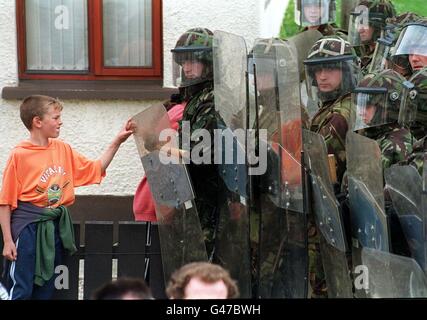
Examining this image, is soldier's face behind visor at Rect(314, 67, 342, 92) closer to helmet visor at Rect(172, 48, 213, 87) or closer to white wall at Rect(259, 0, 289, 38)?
helmet visor at Rect(172, 48, 213, 87)

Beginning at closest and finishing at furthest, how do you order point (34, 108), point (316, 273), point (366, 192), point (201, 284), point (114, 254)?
point (201, 284)
point (366, 192)
point (316, 273)
point (34, 108)
point (114, 254)

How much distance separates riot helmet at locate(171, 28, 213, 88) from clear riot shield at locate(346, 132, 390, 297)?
1.30m

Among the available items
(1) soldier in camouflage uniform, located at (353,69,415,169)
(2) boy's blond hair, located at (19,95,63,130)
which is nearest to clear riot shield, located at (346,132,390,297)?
(1) soldier in camouflage uniform, located at (353,69,415,169)

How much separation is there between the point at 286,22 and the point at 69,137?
1.57m

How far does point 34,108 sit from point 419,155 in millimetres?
2032

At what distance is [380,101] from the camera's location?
649 centimetres

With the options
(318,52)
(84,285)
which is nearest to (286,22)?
(318,52)

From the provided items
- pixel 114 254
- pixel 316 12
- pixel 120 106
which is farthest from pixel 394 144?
pixel 120 106

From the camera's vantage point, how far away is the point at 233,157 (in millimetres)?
6762

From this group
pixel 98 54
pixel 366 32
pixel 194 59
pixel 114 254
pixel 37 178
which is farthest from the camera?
pixel 98 54

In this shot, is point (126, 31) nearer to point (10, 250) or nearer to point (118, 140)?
point (118, 140)

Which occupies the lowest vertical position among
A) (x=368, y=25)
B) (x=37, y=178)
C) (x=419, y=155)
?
(x=37, y=178)

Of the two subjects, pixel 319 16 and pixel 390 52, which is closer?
pixel 390 52

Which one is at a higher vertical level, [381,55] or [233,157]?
[381,55]
